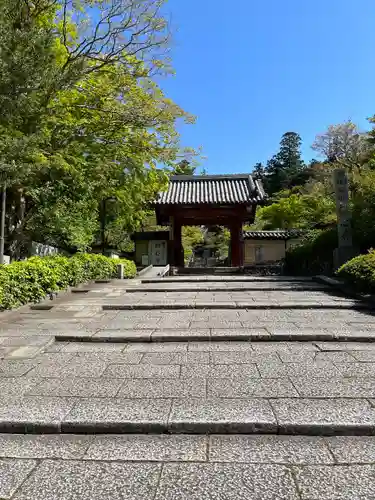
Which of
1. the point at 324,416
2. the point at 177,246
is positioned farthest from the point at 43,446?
the point at 177,246

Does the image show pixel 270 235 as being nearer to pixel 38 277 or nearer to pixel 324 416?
pixel 38 277

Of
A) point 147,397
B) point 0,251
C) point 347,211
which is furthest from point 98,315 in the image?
point 347,211

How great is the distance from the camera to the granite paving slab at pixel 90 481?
1930 millimetres

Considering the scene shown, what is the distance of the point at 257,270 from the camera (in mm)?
18375

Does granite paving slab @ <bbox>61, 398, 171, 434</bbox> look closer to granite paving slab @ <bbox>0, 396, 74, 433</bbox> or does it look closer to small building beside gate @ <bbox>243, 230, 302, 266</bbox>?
granite paving slab @ <bbox>0, 396, 74, 433</bbox>

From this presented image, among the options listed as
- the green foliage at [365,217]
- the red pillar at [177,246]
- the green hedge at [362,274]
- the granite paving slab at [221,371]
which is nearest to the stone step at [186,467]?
the granite paving slab at [221,371]

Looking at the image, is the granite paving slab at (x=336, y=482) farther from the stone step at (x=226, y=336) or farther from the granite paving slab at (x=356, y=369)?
the stone step at (x=226, y=336)

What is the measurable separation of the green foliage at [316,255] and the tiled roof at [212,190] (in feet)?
11.7

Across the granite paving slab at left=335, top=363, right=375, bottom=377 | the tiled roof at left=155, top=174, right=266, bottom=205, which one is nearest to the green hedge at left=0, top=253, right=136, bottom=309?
the granite paving slab at left=335, top=363, right=375, bottom=377

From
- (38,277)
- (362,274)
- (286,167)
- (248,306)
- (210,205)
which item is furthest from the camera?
(286,167)

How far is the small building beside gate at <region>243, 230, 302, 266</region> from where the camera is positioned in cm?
2511

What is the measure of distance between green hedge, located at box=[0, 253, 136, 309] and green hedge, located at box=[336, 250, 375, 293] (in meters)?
6.57

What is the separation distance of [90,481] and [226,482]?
0.74m

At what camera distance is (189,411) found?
9.05ft
